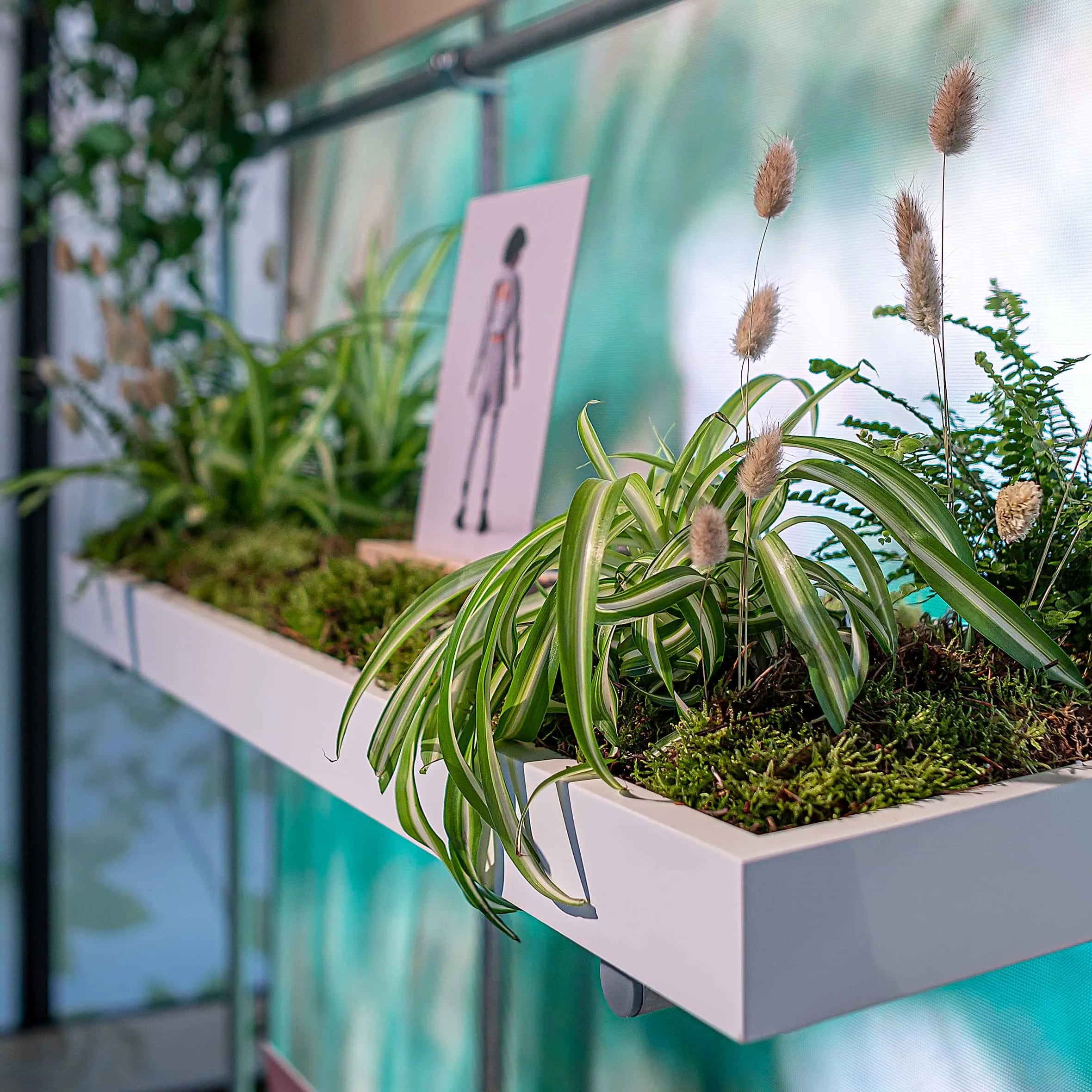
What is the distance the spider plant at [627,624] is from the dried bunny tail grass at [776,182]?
108mm

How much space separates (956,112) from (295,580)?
2.41 ft

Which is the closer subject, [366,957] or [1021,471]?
[1021,471]

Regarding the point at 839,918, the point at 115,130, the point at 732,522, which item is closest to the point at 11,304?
the point at 115,130

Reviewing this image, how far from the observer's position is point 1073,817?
0.56 meters

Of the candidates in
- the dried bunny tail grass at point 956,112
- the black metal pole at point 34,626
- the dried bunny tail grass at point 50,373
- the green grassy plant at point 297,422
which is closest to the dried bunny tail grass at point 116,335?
the green grassy plant at point 297,422

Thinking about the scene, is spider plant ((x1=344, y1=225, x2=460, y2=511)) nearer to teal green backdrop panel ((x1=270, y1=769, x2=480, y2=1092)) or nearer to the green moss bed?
teal green backdrop panel ((x1=270, y1=769, x2=480, y2=1092))

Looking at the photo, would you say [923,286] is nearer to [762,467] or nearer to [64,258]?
[762,467]

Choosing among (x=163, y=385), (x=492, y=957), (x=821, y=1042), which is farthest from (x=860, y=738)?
(x=163, y=385)

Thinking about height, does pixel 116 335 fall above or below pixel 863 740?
above

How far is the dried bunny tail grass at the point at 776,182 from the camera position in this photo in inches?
22.5

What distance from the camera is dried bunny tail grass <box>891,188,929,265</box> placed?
23.0 inches

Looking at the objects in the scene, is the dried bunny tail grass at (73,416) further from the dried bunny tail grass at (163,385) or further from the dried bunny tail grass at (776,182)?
the dried bunny tail grass at (776,182)

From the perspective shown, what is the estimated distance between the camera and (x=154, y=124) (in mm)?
1766

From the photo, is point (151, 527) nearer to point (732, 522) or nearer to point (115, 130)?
point (115, 130)
